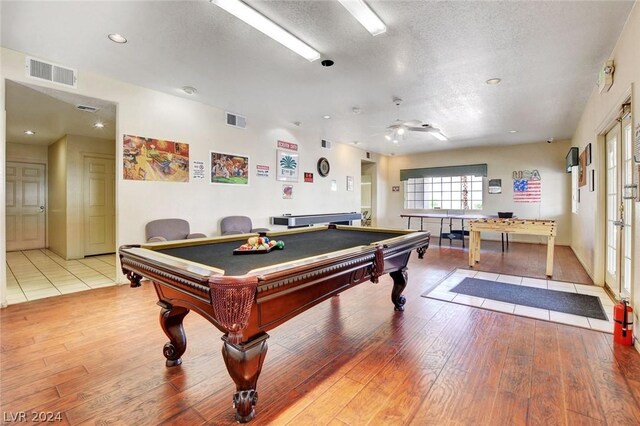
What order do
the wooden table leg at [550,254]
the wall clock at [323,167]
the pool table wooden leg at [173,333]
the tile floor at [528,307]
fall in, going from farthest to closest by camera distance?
the wall clock at [323,167] → the wooden table leg at [550,254] → the tile floor at [528,307] → the pool table wooden leg at [173,333]

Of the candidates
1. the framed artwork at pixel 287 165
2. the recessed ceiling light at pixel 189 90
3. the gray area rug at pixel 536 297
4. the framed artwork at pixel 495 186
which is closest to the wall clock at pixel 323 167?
the framed artwork at pixel 287 165

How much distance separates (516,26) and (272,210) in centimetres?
443

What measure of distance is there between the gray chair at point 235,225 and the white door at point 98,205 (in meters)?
3.32

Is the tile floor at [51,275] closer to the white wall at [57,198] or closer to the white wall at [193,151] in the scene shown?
the white wall at [57,198]

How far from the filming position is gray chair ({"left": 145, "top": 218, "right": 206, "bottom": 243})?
159 inches

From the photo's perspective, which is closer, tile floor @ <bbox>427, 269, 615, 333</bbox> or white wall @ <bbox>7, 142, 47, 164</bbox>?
tile floor @ <bbox>427, 269, 615, 333</bbox>

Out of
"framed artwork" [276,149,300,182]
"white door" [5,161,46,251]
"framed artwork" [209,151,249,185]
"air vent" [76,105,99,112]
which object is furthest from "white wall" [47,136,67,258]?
"framed artwork" [276,149,300,182]

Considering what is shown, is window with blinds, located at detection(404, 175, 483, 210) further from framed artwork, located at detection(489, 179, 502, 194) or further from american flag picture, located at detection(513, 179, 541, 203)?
american flag picture, located at detection(513, 179, 541, 203)

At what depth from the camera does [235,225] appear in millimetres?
4945

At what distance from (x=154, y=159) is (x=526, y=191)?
8526 mm

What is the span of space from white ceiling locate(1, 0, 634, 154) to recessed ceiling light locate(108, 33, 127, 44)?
0.05m

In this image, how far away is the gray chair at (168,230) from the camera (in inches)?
159

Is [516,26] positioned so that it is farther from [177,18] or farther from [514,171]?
[514,171]

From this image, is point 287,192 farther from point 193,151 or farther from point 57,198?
point 57,198
